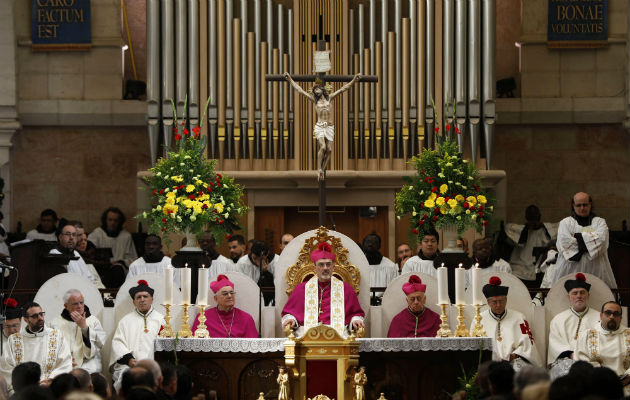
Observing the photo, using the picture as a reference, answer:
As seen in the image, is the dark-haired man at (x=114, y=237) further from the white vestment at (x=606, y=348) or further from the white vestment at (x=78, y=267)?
the white vestment at (x=606, y=348)

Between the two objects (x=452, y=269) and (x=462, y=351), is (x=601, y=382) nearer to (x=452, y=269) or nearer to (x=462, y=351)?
(x=462, y=351)

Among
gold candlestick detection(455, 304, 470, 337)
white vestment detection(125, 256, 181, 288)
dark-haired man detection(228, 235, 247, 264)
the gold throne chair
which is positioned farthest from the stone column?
gold candlestick detection(455, 304, 470, 337)

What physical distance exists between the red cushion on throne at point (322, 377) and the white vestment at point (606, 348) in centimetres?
245

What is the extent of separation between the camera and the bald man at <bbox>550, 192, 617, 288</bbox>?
13062 millimetres

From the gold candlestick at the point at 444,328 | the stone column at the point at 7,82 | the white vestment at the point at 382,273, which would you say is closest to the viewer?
the gold candlestick at the point at 444,328

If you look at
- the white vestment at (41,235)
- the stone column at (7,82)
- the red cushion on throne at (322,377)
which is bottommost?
the red cushion on throne at (322,377)

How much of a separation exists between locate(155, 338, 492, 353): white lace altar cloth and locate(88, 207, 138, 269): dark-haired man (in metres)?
6.19

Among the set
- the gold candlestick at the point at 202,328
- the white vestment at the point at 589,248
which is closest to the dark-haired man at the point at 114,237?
the gold candlestick at the point at 202,328

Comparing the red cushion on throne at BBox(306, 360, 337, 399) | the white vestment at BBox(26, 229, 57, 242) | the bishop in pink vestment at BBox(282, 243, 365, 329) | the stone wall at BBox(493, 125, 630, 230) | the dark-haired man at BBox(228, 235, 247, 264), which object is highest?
the stone wall at BBox(493, 125, 630, 230)

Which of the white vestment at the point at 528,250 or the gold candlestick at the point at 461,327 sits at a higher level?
the white vestment at the point at 528,250

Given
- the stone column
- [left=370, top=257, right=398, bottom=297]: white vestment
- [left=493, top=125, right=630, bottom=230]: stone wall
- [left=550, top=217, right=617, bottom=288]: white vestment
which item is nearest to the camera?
[left=550, top=217, right=617, bottom=288]: white vestment

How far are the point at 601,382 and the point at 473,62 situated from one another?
10.7 meters

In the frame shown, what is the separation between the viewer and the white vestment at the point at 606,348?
11.2m

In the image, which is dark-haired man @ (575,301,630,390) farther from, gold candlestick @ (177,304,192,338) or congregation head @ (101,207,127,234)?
congregation head @ (101,207,127,234)
